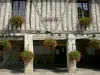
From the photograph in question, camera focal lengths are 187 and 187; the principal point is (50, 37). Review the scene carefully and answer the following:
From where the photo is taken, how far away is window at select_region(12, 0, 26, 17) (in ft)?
37.1

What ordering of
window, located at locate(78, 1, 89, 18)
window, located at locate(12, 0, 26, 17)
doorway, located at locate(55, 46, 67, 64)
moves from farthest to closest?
1. doorway, located at locate(55, 46, 67, 64)
2. window, located at locate(78, 1, 89, 18)
3. window, located at locate(12, 0, 26, 17)

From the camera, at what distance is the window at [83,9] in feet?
37.7

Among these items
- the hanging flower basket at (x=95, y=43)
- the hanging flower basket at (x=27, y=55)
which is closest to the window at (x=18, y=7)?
the hanging flower basket at (x=27, y=55)

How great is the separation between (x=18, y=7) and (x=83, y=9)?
4.01 metres

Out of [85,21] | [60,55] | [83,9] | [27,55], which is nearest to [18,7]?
[27,55]

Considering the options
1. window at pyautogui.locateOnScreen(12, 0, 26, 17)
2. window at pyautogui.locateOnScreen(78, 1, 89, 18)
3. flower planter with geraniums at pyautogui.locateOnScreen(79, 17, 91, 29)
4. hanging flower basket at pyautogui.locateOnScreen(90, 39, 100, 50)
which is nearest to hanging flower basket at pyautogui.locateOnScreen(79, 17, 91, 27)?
flower planter with geraniums at pyautogui.locateOnScreen(79, 17, 91, 29)

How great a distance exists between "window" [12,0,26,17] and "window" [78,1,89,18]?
3.41 meters

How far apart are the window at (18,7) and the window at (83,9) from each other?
3415 mm

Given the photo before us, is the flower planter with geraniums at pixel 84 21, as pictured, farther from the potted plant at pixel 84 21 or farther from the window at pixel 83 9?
the window at pixel 83 9

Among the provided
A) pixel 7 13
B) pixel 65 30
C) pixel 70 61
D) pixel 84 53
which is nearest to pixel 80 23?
pixel 65 30

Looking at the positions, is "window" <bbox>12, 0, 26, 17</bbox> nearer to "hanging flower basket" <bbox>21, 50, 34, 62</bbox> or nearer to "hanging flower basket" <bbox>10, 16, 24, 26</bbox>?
"hanging flower basket" <bbox>10, 16, 24, 26</bbox>

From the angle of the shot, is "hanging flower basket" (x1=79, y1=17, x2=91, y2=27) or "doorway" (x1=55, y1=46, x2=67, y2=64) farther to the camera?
"doorway" (x1=55, y1=46, x2=67, y2=64)

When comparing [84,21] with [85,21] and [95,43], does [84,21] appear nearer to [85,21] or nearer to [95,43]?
[85,21]

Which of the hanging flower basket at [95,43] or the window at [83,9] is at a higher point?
the window at [83,9]
